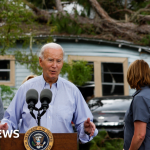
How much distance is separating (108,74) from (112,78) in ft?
1.18

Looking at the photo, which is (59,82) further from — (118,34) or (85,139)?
(118,34)

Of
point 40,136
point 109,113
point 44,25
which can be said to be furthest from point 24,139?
point 44,25

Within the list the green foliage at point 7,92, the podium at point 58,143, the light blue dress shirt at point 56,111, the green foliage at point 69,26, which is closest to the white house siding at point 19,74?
the green foliage at point 7,92

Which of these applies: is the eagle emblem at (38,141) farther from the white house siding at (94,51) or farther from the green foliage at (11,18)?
the white house siding at (94,51)

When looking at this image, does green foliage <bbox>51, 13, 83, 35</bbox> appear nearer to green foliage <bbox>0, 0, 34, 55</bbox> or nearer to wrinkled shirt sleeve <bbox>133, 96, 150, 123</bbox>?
green foliage <bbox>0, 0, 34, 55</bbox>

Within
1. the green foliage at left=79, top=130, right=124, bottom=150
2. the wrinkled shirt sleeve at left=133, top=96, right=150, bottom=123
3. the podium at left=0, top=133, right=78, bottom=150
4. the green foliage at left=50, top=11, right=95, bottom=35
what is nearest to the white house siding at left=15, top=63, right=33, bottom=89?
the green foliage at left=50, top=11, right=95, bottom=35

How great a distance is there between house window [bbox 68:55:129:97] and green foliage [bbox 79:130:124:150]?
6.65 m

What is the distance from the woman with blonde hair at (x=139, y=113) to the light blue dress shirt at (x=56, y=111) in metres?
0.49

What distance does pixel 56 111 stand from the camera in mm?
2797

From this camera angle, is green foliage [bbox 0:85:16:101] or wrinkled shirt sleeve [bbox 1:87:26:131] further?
green foliage [bbox 0:85:16:101]

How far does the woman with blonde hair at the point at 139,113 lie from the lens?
2.95 m

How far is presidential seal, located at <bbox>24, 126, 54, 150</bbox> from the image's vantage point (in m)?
2.22

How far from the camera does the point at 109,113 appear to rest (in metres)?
7.86

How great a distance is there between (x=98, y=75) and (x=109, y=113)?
480 centimetres
